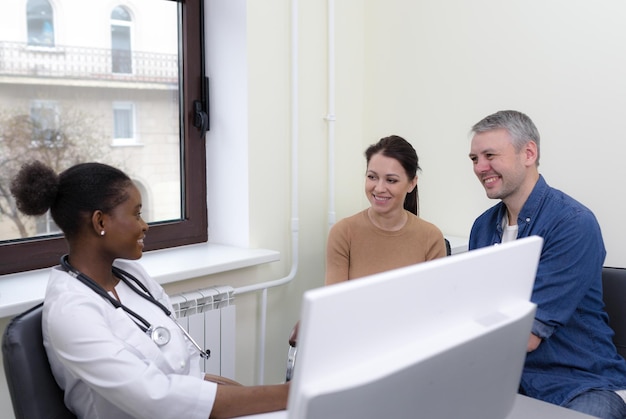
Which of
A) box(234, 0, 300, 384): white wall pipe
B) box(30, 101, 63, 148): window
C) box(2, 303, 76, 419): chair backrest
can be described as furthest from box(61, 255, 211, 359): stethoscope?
box(234, 0, 300, 384): white wall pipe

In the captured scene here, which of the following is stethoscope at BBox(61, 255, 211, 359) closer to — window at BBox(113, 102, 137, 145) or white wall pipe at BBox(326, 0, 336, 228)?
window at BBox(113, 102, 137, 145)

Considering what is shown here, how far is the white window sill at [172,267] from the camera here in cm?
182

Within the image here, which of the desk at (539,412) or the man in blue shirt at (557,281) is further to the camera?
the man in blue shirt at (557,281)

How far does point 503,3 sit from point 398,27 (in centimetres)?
52

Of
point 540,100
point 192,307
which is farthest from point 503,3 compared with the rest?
point 192,307

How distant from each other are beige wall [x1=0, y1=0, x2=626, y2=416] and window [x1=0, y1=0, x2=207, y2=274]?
0.28m

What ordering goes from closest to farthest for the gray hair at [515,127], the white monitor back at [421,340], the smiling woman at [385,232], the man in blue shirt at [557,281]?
the white monitor back at [421,340], the man in blue shirt at [557,281], the gray hair at [515,127], the smiling woman at [385,232]

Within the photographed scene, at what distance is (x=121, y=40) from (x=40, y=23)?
32 cm

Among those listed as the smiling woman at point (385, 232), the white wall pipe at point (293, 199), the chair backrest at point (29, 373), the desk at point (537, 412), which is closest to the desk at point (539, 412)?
the desk at point (537, 412)

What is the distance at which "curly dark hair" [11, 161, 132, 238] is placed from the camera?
1447mm

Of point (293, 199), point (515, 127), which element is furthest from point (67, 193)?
point (293, 199)

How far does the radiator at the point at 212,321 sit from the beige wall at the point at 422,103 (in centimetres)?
11

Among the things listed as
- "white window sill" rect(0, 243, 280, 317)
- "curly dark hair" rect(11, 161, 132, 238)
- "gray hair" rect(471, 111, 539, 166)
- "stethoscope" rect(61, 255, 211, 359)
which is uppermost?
"gray hair" rect(471, 111, 539, 166)

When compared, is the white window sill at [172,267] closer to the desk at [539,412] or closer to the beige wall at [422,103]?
the beige wall at [422,103]
